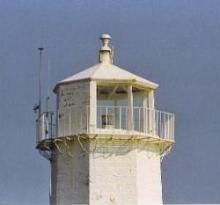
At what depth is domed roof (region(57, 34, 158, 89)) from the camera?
29.9m

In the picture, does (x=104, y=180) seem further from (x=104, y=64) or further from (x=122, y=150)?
(x=104, y=64)

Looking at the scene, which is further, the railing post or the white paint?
the railing post

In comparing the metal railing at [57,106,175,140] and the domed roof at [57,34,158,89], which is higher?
the domed roof at [57,34,158,89]

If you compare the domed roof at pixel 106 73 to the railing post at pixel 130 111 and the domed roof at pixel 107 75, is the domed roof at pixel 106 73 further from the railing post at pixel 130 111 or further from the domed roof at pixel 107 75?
the railing post at pixel 130 111

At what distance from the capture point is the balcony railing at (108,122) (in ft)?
97.1

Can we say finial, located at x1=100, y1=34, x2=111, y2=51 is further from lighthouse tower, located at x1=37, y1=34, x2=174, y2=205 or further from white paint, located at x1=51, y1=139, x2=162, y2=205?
white paint, located at x1=51, y1=139, x2=162, y2=205

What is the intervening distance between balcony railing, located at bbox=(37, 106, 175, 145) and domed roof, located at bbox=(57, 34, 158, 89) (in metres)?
0.84

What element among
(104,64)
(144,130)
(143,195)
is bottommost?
(143,195)

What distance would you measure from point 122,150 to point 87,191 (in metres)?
1.59

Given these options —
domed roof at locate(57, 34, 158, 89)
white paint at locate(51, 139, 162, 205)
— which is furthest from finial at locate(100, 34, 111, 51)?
white paint at locate(51, 139, 162, 205)

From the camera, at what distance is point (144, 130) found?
3023 centimetres

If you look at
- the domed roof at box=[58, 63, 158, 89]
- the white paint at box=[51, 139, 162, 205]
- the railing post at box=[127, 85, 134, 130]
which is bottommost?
the white paint at box=[51, 139, 162, 205]

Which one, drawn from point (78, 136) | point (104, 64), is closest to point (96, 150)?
point (78, 136)

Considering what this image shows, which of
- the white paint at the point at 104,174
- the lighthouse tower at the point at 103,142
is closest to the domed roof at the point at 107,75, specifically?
the lighthouse tower at the point at 103,142
